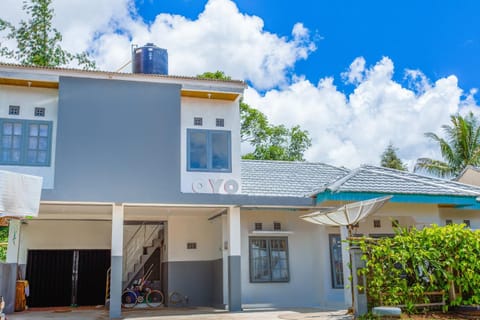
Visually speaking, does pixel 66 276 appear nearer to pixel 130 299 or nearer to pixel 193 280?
pixel 130 299

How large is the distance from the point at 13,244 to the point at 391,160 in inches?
1012

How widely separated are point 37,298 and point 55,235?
213cm

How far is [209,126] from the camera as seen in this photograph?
1406 centimetres

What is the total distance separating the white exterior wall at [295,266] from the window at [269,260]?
0.13 m

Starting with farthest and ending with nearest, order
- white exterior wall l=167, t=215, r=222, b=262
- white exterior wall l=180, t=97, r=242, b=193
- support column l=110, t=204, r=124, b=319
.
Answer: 1. white exterior wall l=167, t=215, r=222, b=262
2. white exterior wall l=180, t=97, r=242, b=193
3. support column l=110, t=204, r=124, b=319

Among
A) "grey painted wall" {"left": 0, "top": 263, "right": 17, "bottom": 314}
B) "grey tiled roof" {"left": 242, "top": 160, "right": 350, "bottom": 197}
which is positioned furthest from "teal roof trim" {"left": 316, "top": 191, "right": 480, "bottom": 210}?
"grey painted wall" {"left": 0, "top": 263, "right": 17, "bottom": 314}

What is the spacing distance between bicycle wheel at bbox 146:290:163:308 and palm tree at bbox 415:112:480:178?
803 inches

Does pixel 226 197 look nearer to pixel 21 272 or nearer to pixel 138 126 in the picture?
pixel 138 126

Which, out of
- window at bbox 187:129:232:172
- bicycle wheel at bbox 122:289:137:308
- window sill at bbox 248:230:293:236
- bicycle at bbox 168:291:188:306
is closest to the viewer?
window at bbox 187:129:232:172

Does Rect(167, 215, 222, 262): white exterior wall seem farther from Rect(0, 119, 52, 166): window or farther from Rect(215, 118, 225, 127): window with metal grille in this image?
Rect(0, 119, 52, 166): window

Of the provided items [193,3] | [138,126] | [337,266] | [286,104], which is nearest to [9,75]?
[138,126]

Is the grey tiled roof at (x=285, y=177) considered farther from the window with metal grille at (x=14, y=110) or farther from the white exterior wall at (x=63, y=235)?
the window with metal grille at (x=14, y=110)

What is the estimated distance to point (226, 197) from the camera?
43.7 ft

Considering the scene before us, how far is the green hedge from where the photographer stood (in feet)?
34.8
